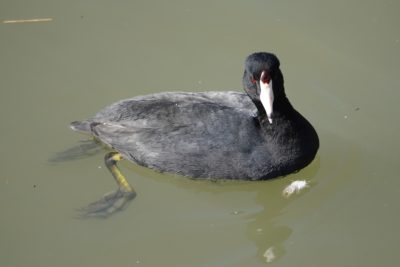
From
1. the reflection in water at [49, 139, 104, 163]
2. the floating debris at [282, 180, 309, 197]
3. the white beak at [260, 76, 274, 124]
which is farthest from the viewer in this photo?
the reflection in water at [49, 139, 104, 163]

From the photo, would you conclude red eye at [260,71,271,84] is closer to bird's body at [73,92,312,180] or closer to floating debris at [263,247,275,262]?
bird's body at [73,92,312,180]

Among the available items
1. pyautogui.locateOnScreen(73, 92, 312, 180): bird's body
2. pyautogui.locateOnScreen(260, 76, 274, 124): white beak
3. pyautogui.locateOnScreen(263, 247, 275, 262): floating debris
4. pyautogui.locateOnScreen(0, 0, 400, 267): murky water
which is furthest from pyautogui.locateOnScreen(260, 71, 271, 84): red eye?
pyautogui.locateOnScreen(263, 247, 275, 262): floating debris

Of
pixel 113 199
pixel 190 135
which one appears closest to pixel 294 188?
pixel 190 135

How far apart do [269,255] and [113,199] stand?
128cm

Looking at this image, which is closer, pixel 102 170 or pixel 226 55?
pixel 102 170

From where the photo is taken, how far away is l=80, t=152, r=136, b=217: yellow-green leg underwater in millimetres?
5035

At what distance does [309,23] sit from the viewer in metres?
6.76

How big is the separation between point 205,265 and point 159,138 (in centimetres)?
108

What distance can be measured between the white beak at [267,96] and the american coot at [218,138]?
1 cm

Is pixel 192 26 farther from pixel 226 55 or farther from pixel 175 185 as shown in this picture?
pixel 175 185

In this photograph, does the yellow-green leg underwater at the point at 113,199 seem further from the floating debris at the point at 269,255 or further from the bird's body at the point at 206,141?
the floating debris at the point at 269,255

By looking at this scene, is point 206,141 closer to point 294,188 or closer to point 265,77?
point 265,77

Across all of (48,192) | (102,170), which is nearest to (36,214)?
(48,192)

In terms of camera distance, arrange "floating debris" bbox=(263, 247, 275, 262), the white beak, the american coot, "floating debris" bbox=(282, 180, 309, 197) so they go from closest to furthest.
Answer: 1. "floating debris" bbox=(263, 247, 275, 262)
2. the white beak
3. the american coot
4. "floating debris" bbox=(282, 180, 309, 197)
